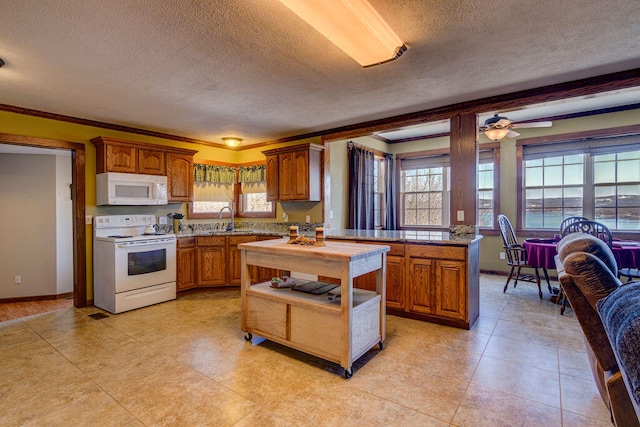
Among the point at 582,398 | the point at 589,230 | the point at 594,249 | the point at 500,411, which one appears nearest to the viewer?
the point at 594,249

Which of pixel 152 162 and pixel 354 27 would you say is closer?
pixel 354 27

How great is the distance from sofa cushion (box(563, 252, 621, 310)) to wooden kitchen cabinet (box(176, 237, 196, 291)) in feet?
14.6

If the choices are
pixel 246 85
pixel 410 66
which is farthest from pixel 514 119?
pixel 246 85

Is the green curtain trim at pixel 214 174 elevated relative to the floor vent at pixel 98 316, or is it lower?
elevated

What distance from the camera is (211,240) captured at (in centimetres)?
492

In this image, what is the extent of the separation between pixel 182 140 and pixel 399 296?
416cm

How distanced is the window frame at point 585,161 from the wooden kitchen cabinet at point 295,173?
3.49 meters

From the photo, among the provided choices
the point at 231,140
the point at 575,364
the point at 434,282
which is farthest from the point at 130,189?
the point at 575,364

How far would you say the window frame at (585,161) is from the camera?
15.7 ft

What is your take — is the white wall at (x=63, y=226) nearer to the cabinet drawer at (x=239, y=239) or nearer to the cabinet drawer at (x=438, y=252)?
the cabinet drawer at (x=239, y=239)

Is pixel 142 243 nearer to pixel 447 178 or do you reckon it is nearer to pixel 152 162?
pixel 152 162

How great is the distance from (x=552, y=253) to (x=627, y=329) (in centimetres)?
345

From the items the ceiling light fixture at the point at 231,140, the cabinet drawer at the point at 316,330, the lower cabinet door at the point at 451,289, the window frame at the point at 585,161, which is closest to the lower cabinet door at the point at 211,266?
the ceiling light fixture at the point at 231,140

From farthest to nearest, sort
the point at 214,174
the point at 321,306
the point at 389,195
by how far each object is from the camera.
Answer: the point at 389,195
the point at 214,174
the point at 321,306
